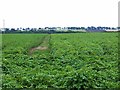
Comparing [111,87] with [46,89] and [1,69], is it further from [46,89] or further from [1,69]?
[1,69]

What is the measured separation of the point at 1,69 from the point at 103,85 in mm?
4732

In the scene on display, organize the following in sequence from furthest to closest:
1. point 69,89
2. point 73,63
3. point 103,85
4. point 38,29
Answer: point 38,29 < point 73,63 < point 103,85 < point 69,89

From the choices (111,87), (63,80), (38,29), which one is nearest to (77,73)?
(63,80)

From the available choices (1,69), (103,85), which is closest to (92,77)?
(103,85)

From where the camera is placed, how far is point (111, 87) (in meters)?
8.85

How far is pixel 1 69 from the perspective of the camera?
11820mm

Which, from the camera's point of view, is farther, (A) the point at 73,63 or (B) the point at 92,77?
(A) the point at 73,63

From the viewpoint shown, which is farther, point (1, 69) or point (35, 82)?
point (1, 69)

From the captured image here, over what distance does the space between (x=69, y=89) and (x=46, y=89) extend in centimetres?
70

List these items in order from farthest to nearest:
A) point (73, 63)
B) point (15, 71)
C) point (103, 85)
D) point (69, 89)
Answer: point (73, 63) < point (15, 71) < point (103, 85) < point (69, 89)

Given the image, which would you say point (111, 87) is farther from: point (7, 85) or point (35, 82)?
point (7, 85)

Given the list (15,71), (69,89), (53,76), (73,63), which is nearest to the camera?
(69,89)

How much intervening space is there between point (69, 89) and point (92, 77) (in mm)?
1052

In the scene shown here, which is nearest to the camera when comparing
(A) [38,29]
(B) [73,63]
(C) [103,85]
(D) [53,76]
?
(C) [103,85]
